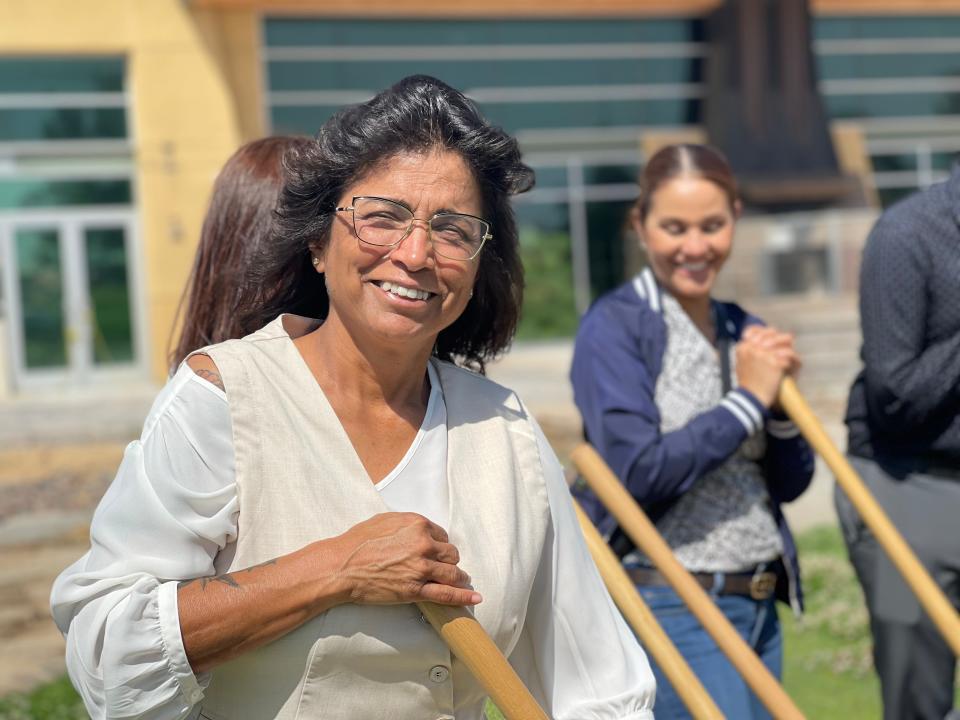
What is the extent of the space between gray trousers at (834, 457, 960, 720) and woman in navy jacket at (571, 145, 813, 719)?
0.40m

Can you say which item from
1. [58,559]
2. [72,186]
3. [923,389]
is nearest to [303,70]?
[72,186]

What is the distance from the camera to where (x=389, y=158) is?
2064 mm

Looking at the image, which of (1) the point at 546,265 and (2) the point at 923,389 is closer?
(2) the point at 923,389

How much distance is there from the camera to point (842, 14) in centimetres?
2305

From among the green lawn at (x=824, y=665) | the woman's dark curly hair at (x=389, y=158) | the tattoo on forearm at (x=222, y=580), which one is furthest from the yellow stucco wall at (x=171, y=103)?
the tattoo on forearm at (x=222, y=580)

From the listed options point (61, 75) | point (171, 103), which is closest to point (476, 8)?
point (171, 103)

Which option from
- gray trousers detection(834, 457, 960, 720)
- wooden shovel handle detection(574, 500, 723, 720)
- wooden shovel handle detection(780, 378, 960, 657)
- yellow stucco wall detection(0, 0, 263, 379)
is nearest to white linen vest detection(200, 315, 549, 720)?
wooden shovel handle detection(574, 500, 723, 720)

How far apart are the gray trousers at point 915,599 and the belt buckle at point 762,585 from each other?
0.50 meters

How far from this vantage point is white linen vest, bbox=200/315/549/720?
1939 millimetres

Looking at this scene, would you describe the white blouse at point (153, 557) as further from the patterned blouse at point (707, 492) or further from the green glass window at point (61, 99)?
the green glass window at point (61, 99)

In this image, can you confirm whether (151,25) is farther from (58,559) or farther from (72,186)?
(58,559)

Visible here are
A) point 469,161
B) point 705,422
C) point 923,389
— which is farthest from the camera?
point 923,389

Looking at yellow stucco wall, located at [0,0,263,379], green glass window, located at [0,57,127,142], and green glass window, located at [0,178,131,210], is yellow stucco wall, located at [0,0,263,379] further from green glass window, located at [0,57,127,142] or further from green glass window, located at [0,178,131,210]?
green glass window, located at [0,178,131,210]

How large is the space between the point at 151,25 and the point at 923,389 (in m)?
18.7
